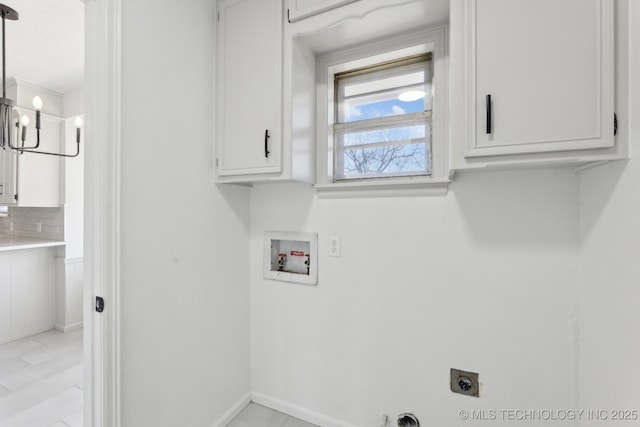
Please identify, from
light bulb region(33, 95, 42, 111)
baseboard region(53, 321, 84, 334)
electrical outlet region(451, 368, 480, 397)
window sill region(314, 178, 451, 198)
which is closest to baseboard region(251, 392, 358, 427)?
electrical outlet region(451, 368, 480, 397)

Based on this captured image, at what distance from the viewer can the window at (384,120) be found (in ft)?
5.40

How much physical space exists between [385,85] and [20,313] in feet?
13.8

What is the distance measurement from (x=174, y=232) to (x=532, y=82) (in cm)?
164

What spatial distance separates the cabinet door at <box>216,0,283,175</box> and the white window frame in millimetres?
363

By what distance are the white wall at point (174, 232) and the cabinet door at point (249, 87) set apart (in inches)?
3.5

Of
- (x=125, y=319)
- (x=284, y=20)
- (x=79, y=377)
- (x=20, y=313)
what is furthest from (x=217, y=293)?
(x=20, y=313)

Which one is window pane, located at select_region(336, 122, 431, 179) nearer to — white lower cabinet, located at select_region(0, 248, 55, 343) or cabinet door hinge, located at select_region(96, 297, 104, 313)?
cabinet door hinge, located at select_region(96, 297, 104, 313)

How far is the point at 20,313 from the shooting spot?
9.98ft

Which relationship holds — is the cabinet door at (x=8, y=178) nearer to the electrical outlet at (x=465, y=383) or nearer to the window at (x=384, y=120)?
the window at (x=384, y=120)

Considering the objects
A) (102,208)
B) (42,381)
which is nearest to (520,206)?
(102,208)

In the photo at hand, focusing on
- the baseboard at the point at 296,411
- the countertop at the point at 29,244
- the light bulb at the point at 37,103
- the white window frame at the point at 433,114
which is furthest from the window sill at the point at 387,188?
the countertop at the point at 29,244

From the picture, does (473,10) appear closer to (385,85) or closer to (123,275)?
(385,85)

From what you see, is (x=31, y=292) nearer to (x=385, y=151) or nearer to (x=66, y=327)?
(x=66, y=327)

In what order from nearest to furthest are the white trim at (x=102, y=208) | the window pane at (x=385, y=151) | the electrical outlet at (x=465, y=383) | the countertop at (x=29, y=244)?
1. the white trim at (x=102, y=208)
2. the electrical outlet at (x=465, y=383)
3. the window pane at (x=385, y=151)
4. the countertop at (x=29, y=244)
